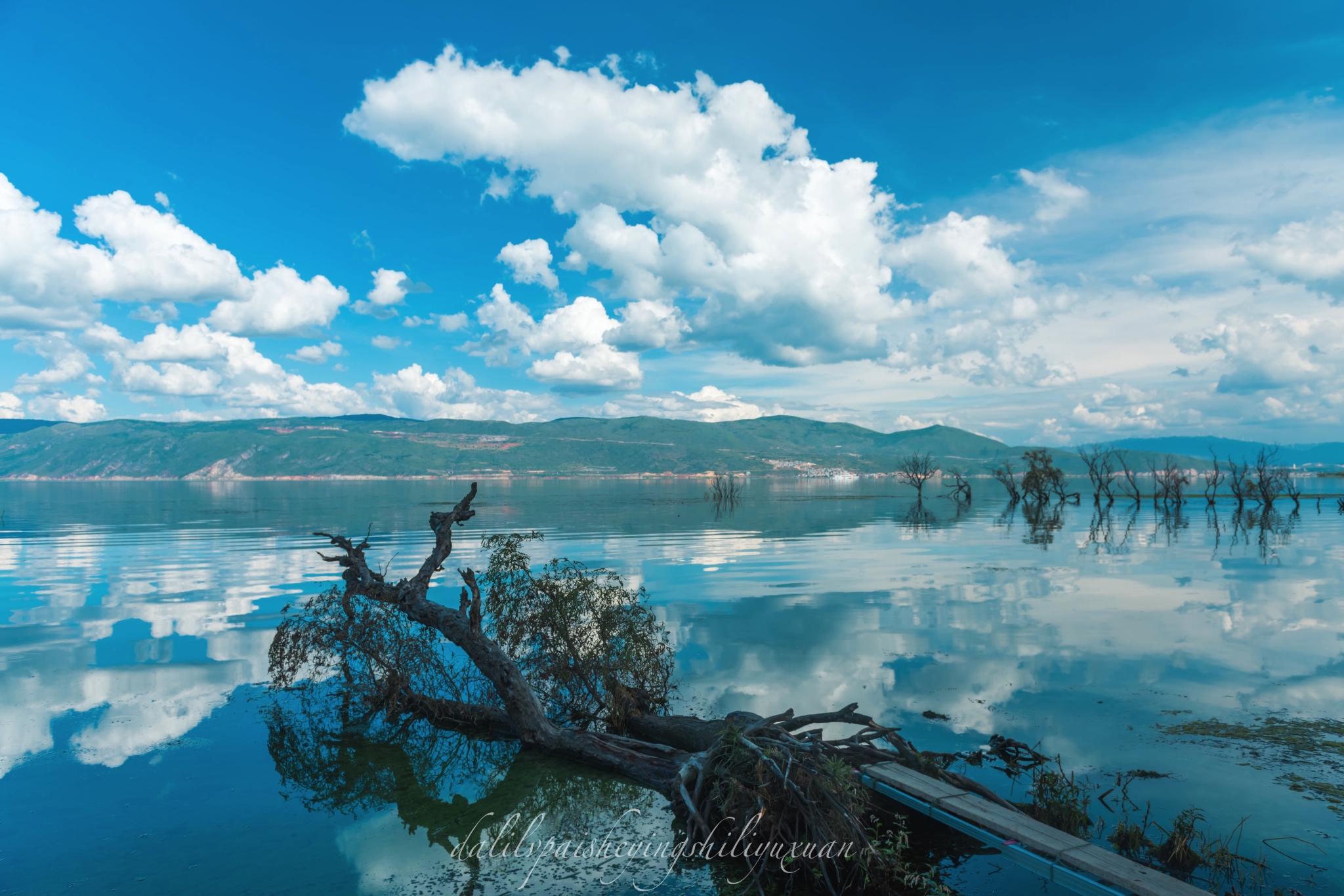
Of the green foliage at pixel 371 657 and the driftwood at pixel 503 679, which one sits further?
the green foliage at pixel 371 657

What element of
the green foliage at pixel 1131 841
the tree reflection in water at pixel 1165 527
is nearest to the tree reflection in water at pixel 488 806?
the green foliage at pixel 1131 841

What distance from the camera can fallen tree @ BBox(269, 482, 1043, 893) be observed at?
11.6 metres

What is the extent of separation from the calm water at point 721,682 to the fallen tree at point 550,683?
2.84 ft

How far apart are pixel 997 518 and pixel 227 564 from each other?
7227cm

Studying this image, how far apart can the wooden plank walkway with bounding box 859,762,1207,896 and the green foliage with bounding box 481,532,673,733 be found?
6561mm

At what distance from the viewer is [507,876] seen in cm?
1009

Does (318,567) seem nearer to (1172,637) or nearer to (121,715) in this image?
(121,715)

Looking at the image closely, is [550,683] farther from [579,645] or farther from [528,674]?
[579,645]

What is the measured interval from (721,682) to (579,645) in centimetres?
438

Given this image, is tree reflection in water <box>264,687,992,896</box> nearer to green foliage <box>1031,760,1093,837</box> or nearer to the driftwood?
the driftwood

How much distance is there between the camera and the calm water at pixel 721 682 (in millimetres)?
10656

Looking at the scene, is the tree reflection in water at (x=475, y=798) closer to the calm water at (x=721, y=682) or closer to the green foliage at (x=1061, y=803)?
the calm water at (x=721, y=682)

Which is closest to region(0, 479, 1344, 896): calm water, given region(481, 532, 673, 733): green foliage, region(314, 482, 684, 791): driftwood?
region(314, 482, 684, 791): driftwood

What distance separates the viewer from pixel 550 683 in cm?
1739
